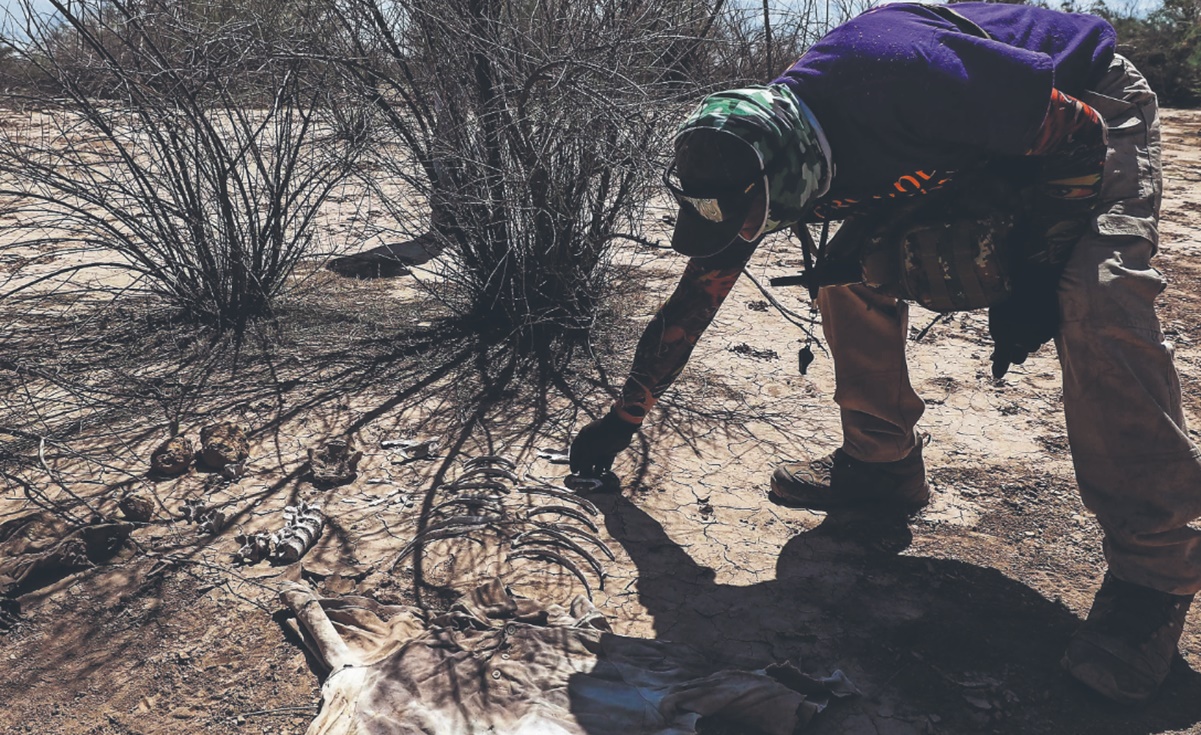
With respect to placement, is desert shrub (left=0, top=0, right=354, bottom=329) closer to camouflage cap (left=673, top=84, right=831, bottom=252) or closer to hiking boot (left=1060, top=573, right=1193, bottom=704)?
camouflage cap (left=673, top=84, right=831, bottom=252)

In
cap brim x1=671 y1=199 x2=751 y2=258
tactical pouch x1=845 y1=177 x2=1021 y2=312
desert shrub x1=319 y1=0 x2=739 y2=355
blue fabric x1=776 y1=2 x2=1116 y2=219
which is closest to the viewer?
blue fabric x1=776 y1=2 x2=1116 y2=219

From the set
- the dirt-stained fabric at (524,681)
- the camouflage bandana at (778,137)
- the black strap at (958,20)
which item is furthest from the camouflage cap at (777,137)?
the dirt-stained fabric at (524,681)

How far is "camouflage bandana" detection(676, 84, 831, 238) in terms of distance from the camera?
2.07 meters

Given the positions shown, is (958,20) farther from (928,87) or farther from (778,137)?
(778,137)

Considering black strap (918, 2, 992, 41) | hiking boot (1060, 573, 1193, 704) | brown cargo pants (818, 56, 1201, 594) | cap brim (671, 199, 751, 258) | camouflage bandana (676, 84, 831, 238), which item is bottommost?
hiking boot (1060, 573, 1193, 704)

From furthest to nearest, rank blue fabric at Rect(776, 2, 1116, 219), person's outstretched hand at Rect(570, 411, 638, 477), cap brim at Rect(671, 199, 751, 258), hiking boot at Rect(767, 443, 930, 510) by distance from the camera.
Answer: hiking boot at Rect(767, 443, 930, 510) < person's outstretched hand at Rect(570, 411, 638, 477) < cap brim at Rect(671, 199, 751, 258) < blue fabric at Rect(776, 2, 1116, 219)

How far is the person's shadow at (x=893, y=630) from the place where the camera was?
7.42ft

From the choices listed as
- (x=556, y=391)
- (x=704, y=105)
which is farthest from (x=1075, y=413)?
(x=556, y=391)

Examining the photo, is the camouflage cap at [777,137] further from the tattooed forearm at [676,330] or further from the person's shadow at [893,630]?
the person's shadow at [893,630]

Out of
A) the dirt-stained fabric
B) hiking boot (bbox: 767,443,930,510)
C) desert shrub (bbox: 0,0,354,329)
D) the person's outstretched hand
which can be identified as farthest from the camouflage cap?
desert shrub (bbox: 0,0,354,329)

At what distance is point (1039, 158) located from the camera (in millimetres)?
2234

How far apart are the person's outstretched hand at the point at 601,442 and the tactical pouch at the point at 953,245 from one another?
33.8 inches

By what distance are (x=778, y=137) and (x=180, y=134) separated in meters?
3.28

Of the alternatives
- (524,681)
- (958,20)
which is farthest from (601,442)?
(958,20)
